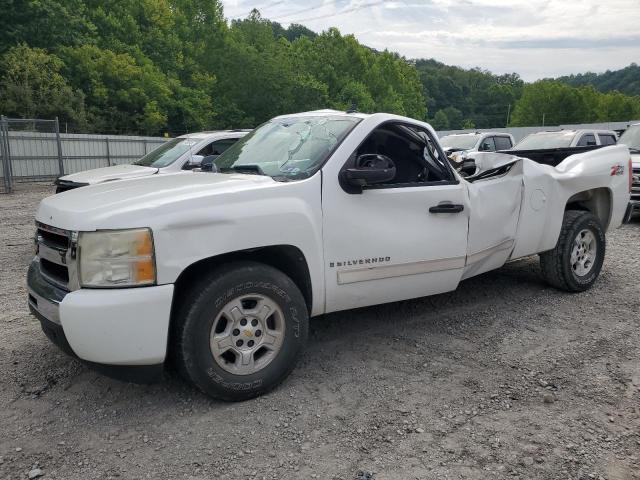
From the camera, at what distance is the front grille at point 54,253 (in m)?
3.12

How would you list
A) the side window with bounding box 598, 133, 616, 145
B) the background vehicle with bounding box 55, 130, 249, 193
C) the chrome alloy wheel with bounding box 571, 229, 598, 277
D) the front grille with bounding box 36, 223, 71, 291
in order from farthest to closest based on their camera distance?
the side window with bounding box 598, 133, 616, 145
the background vehicle with bounding box 55, 130, 249, 193
the chrome alloy wheel with bounding box 571, 229, 598, 277
the front grille with bounding box 36, 223, 71, 291

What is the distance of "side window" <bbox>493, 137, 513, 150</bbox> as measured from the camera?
16422mm

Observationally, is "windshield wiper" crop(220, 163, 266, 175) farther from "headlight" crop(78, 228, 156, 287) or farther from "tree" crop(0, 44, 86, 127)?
"tree" crop(0, 44, 86, 127)

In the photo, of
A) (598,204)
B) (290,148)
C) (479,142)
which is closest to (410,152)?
(290,148)

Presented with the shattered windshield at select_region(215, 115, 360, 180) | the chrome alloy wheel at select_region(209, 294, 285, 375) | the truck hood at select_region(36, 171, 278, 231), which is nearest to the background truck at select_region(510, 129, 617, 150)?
the shattered windshield at select_region(215, 115, 360, 180)

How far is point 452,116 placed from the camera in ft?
Result: 395

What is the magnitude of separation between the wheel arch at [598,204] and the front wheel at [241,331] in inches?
156

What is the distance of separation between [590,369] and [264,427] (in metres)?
2.43

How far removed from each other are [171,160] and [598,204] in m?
6.04

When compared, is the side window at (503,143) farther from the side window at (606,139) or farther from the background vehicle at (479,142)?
the side window at (606,139)

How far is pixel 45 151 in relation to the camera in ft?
62.8

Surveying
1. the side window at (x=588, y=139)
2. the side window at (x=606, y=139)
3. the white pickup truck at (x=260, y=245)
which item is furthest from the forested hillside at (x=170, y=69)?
the white pickup truck at (x=260, y=245)

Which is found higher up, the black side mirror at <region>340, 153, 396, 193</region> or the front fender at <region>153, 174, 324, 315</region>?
the black side mirror at <region>340, 153, 396, 193</region>

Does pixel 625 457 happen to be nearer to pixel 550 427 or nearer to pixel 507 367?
pixel 550 427
